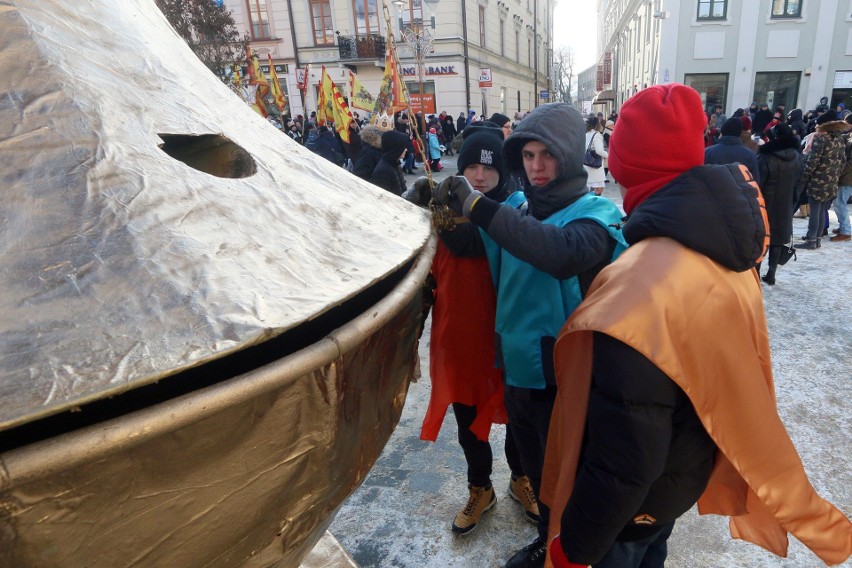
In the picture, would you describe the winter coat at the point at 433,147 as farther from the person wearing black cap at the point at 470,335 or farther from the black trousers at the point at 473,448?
the black trousers at the point at 473,448

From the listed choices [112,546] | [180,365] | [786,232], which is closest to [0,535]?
[112,546]

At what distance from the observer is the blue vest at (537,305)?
1.68 metres

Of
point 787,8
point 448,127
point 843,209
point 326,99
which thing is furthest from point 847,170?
point 787,8

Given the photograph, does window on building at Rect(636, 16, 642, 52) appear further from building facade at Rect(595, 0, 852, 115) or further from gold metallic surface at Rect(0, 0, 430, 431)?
gold metallic surface at Rect(0, 0, 430, 431)

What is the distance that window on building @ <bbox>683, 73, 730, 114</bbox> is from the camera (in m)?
21.1

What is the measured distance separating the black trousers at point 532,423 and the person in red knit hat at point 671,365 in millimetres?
423

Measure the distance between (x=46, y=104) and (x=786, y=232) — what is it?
567cm

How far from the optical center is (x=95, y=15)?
2.90ft

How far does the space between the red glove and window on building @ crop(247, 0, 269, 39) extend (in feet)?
84.6

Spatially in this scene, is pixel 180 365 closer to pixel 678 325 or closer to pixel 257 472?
pixel 257 472

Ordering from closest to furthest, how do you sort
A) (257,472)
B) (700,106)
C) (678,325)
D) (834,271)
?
(257,472)
(678,325)
(700,106)
(834,271)

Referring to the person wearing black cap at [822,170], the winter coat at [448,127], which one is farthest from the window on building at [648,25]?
the person wearing black cap at [822,170]

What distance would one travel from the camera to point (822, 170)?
5.93 meters

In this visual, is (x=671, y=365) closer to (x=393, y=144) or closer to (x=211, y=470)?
(x=211, y=470)
